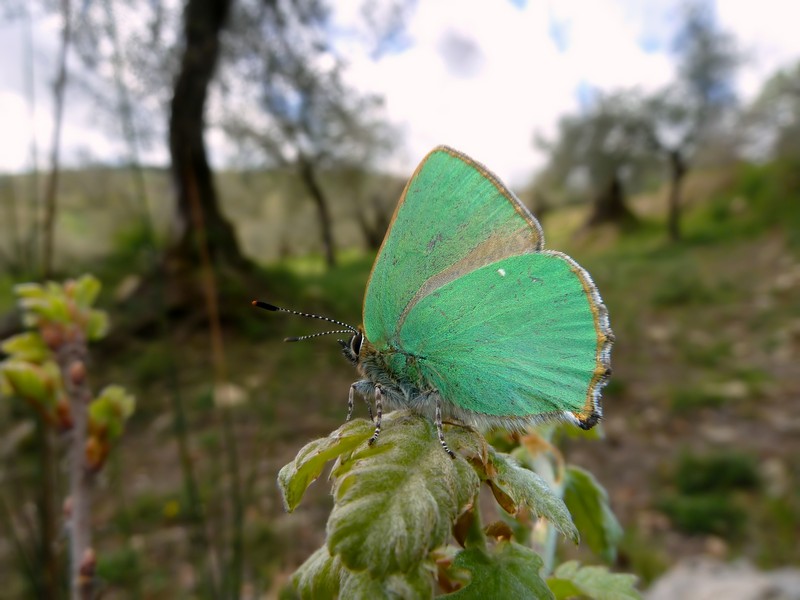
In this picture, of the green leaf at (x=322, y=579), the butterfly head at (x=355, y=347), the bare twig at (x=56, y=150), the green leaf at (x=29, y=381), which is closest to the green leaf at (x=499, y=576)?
the green leaf at (x=322, y=579)

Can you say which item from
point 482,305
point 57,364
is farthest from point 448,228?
point 57,364

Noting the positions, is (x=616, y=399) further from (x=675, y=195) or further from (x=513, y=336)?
(x=675, y=195)

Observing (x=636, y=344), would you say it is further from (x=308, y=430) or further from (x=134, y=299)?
(x=134, y=299)

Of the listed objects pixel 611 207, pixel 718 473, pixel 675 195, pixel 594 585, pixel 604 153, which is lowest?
pixel 718 473

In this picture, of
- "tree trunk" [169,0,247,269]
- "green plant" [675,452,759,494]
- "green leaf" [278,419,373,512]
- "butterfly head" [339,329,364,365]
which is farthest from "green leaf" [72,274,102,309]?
"tree trunk" [169,0,247,269]

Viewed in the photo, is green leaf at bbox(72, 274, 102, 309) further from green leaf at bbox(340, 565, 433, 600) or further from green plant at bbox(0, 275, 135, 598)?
green leaf at bbox(340, 565, 433, 600)

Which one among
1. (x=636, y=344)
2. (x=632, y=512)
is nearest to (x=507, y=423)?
(x=632, y=512)
